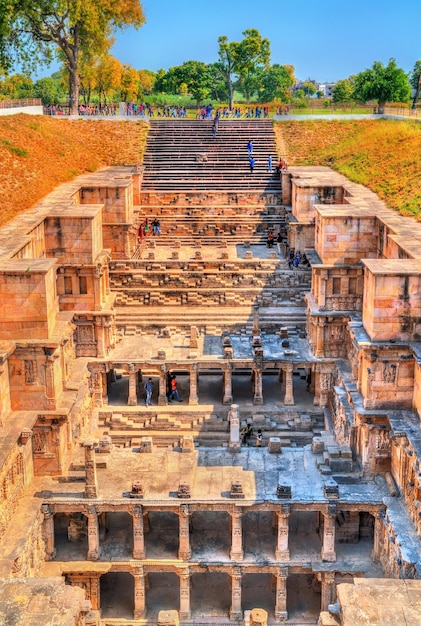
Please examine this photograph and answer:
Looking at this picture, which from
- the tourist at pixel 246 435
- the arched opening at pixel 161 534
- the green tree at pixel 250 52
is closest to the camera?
the arched opening at pixel 161 534

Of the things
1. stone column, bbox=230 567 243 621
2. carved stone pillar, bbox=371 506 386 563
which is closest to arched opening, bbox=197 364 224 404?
stone column, bbox=230 567 243 621

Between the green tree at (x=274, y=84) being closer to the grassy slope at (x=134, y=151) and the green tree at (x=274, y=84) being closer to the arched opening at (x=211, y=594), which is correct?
the grassy slope at (x=134, y=151)

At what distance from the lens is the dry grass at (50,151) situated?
1324 inches

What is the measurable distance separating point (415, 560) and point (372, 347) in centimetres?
579

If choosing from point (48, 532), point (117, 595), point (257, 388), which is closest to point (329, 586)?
point (117, 595)

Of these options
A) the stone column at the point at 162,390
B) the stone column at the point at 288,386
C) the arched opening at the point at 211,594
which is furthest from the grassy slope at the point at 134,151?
the arched opening at the point at 211,594

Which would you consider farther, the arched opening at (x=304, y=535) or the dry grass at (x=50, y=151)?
the dry grass at (x=50, y=151)

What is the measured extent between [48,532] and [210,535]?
4.41 m

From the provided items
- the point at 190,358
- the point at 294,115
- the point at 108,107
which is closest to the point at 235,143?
the point at 294,115

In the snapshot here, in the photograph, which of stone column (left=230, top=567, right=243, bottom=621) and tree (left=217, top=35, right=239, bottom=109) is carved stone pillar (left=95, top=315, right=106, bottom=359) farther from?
tree (left=217, top=35, right=239, bottom=109)

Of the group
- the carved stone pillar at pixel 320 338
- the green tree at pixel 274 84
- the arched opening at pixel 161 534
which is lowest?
the arched opening at pixel 161 534

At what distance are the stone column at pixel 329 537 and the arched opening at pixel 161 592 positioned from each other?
4157 millimetres

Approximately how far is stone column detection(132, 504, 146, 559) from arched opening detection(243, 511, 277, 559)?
2.70 meters

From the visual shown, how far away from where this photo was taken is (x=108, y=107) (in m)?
55.3
